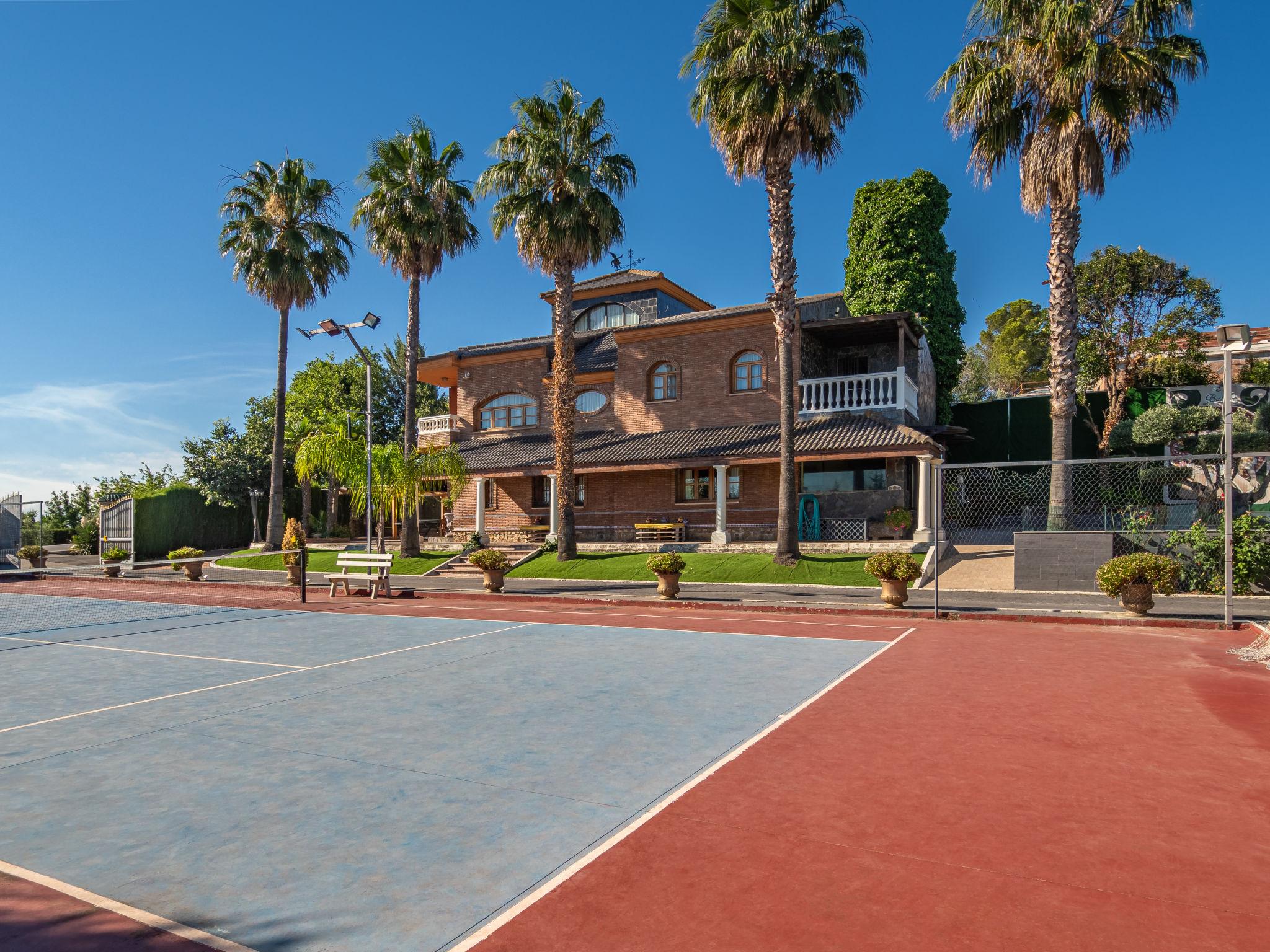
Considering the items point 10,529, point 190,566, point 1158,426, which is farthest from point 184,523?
point 1158,426

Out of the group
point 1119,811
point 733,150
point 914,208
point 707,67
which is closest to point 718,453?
point 733,150

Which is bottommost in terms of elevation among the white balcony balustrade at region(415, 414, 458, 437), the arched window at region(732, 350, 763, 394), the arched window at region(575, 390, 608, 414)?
the white balcony balustrade at region(415, 414, 458, 437)

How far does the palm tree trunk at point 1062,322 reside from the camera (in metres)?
21.3

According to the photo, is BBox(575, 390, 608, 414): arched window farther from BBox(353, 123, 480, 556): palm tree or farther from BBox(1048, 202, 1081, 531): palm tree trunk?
BBox(1048, 202, 1081, 531): palm tree trunk

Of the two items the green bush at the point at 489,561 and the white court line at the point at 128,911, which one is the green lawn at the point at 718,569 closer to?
the green bush at the point at 489,561

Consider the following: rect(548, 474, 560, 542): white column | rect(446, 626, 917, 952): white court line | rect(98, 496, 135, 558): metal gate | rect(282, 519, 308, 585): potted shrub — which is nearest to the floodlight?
rect(446, 626, 917, 952): white court line

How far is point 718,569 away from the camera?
24.0 m

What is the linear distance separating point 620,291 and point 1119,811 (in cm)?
3467

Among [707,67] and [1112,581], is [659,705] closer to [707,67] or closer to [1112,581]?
[1112,581]

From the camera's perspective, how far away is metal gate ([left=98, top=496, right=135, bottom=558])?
3434 cm

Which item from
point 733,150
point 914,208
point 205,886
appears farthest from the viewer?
point 914,208

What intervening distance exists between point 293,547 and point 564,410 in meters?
11.9

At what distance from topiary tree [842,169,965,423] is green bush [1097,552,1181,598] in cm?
2187

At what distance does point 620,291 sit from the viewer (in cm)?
3781
